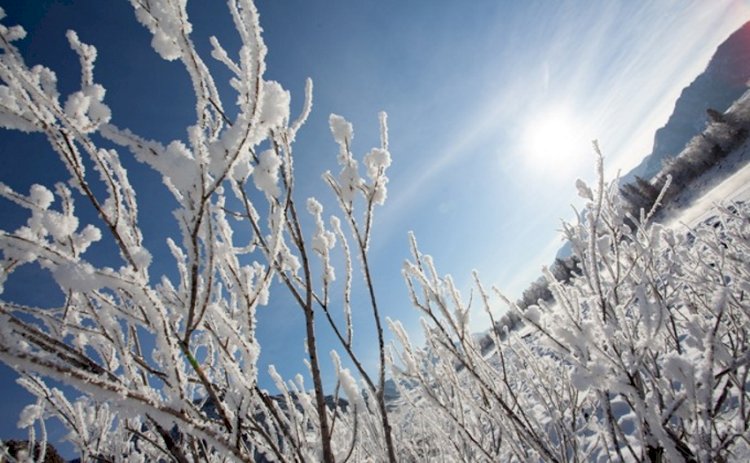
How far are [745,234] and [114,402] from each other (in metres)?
4.29

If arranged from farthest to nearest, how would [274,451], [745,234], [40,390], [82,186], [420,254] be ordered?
[745,234], [420,254], [40,390], [274,451], [82,186]

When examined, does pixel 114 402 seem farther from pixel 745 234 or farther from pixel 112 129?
pixel 745 234

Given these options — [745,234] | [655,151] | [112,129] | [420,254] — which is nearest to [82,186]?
[112,129]

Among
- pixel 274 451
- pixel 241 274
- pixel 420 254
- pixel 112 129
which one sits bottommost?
pixel 274 451

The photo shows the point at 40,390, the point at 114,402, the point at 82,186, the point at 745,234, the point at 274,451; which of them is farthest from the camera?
the point at 745,234

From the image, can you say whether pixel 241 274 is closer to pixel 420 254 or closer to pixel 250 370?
pixel 250 370

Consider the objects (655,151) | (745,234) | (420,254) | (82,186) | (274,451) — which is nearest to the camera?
(82,186)

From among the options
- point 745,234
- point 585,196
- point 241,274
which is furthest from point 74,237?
point 745,234

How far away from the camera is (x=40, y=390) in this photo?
1251 millimetres

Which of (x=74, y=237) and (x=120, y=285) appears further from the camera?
(x=74, y=237)

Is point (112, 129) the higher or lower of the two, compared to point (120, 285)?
higher

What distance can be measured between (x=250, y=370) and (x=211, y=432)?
0.19 m

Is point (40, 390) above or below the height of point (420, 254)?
above

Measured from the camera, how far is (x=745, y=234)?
2986mm
